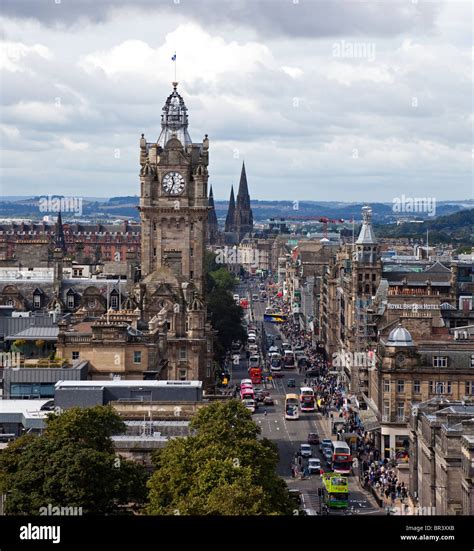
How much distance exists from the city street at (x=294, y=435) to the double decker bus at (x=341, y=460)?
833mm

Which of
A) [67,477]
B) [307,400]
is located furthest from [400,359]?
[67,477]

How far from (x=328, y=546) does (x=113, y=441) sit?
38.4 m

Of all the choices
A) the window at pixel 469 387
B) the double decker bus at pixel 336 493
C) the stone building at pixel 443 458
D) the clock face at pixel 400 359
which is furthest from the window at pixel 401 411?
the double decker bus at pixel 336 493

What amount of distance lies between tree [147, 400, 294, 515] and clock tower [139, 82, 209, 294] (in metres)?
72.2

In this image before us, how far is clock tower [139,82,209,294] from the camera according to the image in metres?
157

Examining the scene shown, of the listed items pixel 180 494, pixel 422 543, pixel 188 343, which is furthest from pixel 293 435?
pixel 422 543

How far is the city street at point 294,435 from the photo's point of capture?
97.2 m

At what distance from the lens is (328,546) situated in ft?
160

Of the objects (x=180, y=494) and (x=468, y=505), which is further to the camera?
(x=468, y=505)

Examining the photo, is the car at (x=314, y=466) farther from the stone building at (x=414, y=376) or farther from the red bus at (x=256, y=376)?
the red bus at (x=256, y=376)

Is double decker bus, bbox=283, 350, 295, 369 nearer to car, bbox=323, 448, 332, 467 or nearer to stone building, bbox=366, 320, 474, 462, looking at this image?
stone building, bbox=366, 320, 474, 462

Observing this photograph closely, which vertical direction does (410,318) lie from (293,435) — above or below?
above

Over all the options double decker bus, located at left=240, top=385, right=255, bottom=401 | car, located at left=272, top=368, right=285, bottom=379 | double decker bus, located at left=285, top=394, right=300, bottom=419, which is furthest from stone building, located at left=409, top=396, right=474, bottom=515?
car, located at left=272, top=368, right=285, bottom=379

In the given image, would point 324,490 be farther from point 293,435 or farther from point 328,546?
point 328,546
